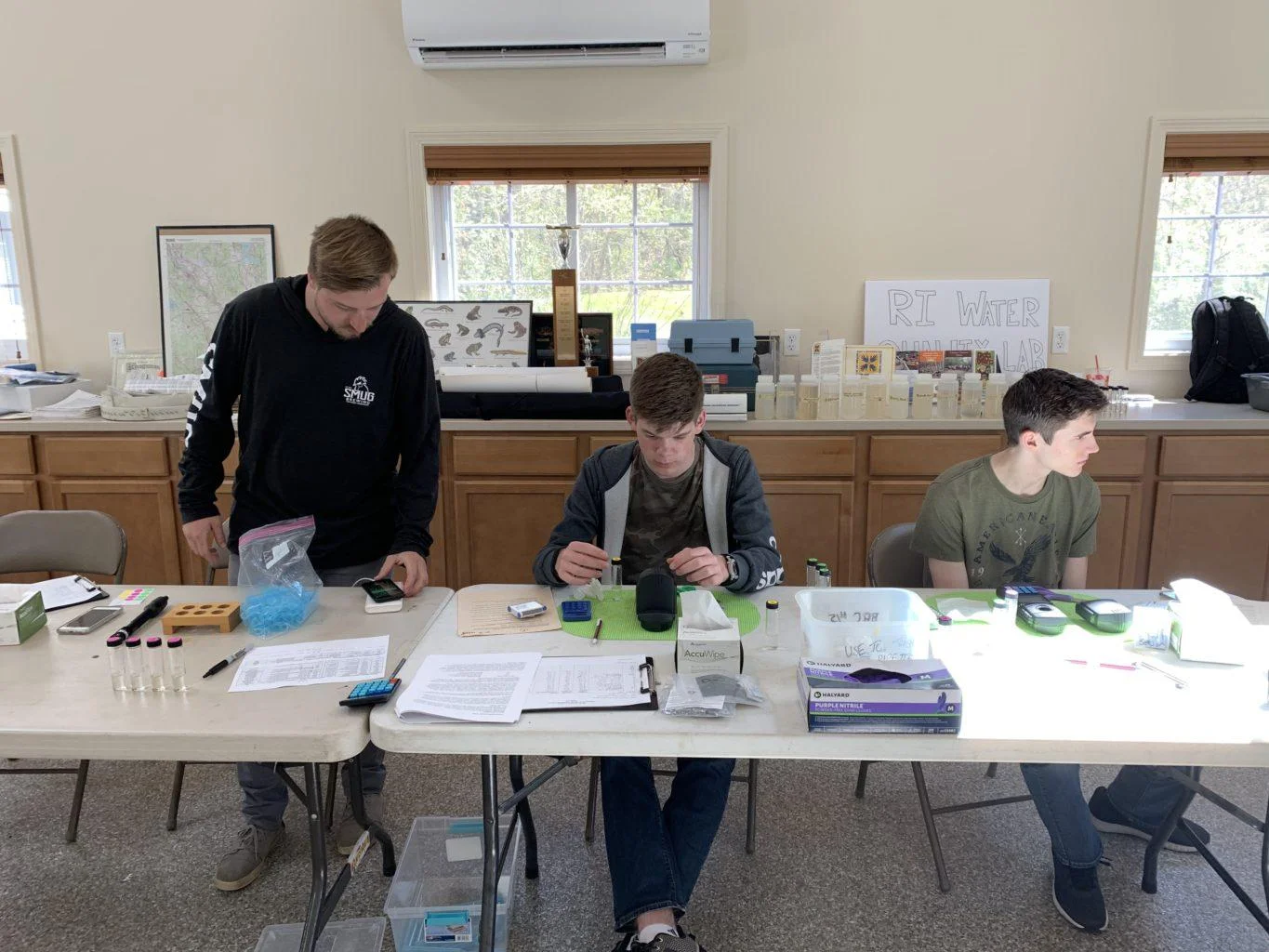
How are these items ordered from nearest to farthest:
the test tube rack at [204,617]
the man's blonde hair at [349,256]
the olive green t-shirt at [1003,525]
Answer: the test tube rack at [204,617] < the man's blonde hair at [349,256] < the olive green t-shirt at [1003,525]

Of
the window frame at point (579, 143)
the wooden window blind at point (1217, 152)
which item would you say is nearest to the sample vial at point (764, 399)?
the window frame at point (579, 143)

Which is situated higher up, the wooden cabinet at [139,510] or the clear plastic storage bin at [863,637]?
the clear plastic storage bin at [863,637]

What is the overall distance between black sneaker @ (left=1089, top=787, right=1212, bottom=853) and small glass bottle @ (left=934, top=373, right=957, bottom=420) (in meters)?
1.59

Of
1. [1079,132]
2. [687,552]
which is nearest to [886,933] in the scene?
[687,552]

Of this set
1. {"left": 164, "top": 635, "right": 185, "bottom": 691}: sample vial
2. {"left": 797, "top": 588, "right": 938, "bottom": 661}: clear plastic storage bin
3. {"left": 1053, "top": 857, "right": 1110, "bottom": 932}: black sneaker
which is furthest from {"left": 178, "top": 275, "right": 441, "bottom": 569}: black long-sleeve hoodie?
{"left": 1053, "top": 857, "right": 1110, "bottom": 932}: black sneaker

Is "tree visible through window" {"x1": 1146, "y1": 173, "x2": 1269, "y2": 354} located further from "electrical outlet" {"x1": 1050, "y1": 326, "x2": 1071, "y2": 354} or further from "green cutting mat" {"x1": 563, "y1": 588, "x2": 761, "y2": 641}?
"green cutting mat" {"x1": 563, "y1": 588, "x2": 761, "y2": 641}

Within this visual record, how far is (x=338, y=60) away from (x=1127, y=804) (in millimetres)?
3781

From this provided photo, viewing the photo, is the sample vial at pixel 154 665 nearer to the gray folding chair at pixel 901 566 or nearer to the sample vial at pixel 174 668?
the sample vial at pixel 174 668

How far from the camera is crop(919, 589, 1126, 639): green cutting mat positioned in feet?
4.91

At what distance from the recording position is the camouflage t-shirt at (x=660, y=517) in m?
1.93

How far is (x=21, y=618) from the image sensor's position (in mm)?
1468

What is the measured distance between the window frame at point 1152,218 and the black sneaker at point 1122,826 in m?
2.24

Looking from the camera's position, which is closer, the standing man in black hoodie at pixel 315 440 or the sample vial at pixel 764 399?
the standing man in black hoodie at pixel 315 440

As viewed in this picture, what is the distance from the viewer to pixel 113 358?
3703 millimetres
